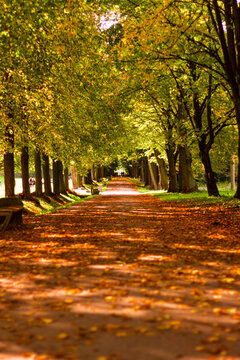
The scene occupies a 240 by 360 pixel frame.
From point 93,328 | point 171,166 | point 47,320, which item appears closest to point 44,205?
point 171,166

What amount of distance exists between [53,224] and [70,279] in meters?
7.63

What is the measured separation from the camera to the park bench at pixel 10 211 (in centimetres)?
1177

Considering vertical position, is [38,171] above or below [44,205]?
above

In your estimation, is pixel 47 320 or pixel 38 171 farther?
pixel 38 171

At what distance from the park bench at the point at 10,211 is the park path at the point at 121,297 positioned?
5.19 feet

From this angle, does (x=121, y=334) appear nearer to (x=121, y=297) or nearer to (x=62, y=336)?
(x=62, y=336)

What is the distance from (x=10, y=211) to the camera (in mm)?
11680

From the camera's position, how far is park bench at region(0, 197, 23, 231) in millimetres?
11766

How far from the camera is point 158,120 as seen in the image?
31.1 m

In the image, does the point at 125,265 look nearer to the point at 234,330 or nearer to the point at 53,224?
the point at 234,330

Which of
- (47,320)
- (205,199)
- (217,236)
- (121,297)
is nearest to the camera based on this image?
(47,320)

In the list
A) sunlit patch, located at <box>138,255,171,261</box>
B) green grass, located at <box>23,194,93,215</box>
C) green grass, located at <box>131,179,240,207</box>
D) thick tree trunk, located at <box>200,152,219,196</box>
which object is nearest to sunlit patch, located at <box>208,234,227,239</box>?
sunlit patch, located at <box>138,255,171,261</box>

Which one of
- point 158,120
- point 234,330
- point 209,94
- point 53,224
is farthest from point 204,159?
point 234,330

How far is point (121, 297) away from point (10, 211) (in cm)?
746
